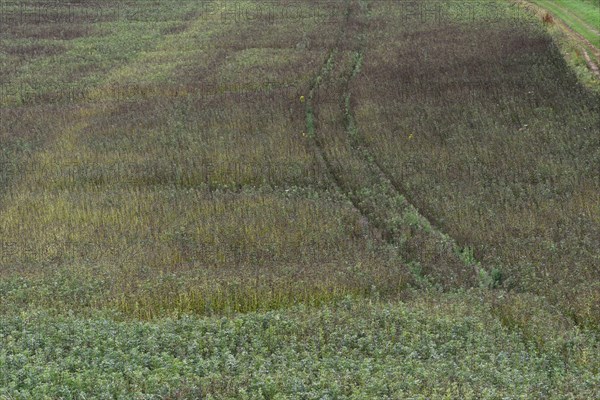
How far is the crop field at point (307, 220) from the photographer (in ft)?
33.5

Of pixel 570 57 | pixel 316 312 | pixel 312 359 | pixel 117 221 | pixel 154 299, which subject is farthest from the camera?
pixel 570 57

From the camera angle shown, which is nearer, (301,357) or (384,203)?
(301,357)

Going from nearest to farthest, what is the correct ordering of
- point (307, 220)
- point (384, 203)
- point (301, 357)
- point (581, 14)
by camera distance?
point (301, 357)
point (307, 220)
point (384, 203)
point (581, 14)

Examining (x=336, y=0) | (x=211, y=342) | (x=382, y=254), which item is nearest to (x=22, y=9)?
(x=336, y=0)

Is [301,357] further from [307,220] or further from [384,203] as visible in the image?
[384,203]

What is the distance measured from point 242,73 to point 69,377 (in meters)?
20.4

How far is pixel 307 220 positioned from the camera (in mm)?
16469

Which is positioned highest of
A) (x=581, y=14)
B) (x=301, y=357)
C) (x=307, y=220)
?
(x=581, y=14)

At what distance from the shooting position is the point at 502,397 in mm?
9281

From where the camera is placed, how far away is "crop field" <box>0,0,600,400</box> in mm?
10211

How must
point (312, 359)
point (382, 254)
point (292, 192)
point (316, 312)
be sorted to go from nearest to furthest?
1. point (312, 359)
2. point (316, 312)
3. point (382, 254)
4. point (292, 192)

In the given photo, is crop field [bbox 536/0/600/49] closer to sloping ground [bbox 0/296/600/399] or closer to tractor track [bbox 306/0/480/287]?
tractor track [bbox 306/0/480/287]

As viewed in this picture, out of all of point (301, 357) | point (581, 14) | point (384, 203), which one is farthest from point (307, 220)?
point (581, 14)

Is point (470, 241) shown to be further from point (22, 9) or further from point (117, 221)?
point (22, 9)
